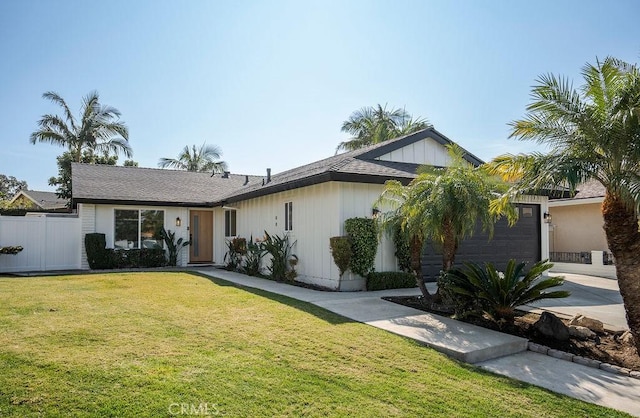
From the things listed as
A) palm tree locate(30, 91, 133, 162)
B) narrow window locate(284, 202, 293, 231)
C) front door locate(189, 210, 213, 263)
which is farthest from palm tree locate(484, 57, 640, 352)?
palm tree locate(30, 91, 133, 162)

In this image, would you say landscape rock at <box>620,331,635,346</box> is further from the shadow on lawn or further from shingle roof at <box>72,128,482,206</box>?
shingle roof at <box>72,128,482,206</box>

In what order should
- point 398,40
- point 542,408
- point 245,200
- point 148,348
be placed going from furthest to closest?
point 245,200 → point 398,40 → point 148,348 → point 542,408

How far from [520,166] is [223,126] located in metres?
15.9

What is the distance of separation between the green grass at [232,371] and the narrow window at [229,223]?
Answer: 9.60 m

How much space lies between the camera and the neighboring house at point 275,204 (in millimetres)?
10164

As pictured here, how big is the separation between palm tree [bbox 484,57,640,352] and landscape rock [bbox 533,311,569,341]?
846 mm

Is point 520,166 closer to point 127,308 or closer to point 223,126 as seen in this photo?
point 127,308

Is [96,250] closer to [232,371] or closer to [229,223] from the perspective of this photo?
[229,223]

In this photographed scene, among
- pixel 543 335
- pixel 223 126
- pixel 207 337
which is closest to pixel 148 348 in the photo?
pixel 207 337

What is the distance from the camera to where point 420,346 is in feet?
17.4

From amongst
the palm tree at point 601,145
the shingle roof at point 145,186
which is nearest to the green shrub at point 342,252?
the palm tree at point 601,145

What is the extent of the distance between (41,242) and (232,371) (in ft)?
46.2

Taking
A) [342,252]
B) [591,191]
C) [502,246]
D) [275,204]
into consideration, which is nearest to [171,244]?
[275,204]

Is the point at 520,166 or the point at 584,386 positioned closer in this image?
the point at 584,386
